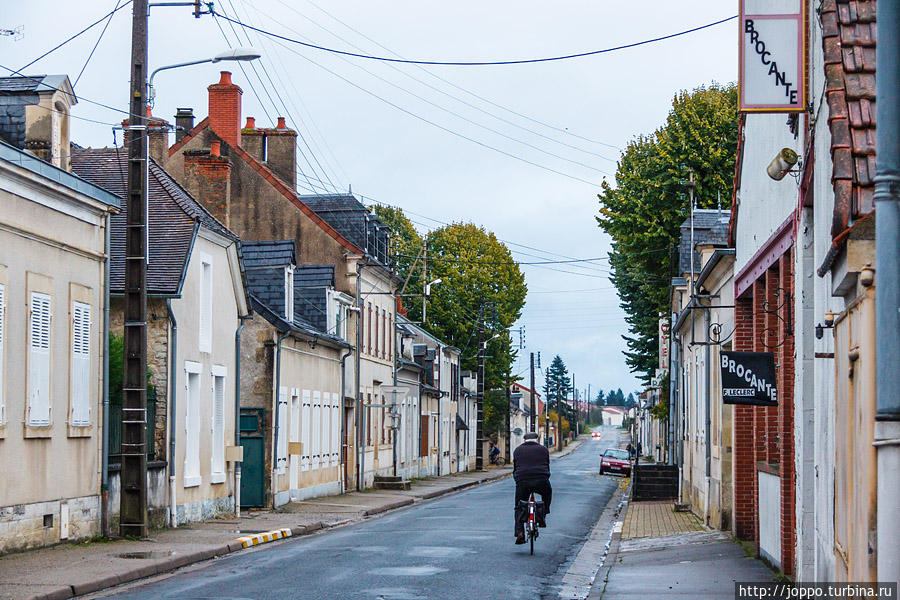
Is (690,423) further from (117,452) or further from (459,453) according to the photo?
(459,453)

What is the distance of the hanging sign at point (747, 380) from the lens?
46.4ft

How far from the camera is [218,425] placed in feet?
85.0

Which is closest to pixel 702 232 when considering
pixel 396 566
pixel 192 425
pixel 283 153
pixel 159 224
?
pixel 192 425

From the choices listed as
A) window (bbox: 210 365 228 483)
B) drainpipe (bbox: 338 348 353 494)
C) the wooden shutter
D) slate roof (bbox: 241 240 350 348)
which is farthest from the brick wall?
the wooden shutter

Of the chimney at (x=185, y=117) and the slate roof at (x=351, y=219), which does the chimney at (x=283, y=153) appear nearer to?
the slate roof at (x=351, y=219)

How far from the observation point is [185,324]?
76.0 ft

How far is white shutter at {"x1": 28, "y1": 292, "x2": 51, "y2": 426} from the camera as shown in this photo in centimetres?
1731

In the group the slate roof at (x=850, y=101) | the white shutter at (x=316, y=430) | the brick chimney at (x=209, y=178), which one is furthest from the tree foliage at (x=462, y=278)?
the slate roof at (x=850, y=101)

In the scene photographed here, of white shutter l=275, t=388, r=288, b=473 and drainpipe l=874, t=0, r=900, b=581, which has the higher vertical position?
drainpipe l=874, t=0, r=900, b=581

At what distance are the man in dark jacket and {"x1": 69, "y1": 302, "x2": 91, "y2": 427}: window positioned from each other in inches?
269

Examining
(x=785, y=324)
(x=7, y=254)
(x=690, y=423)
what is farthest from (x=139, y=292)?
(x=690, y=423)

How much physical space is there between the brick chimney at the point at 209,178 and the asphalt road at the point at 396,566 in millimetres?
11248

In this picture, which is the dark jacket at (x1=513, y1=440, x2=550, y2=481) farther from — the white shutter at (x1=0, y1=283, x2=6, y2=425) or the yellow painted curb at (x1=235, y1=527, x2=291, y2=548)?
the white shutter at (x1=0, y1=283, x2=6, y2=425)

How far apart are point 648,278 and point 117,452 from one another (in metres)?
22.9
